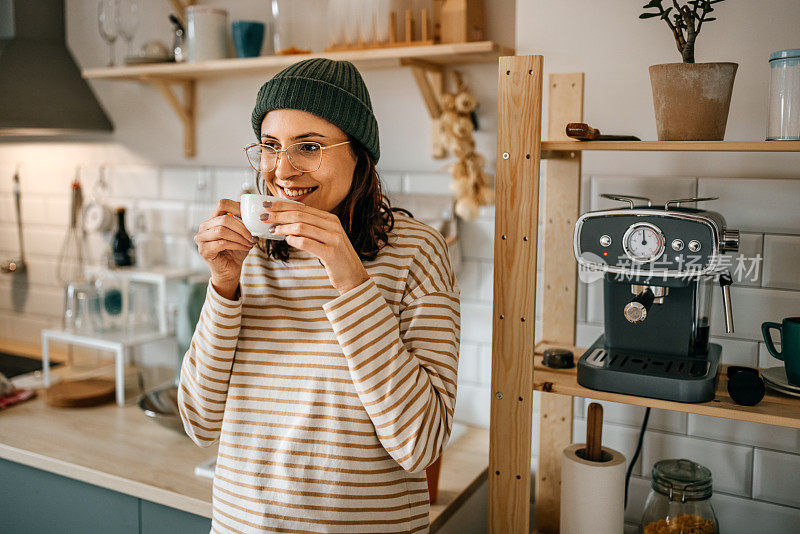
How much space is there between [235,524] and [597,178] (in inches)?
41.3

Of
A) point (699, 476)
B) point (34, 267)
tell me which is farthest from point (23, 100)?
point (699, 476)

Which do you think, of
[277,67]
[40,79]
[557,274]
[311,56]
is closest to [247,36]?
[277,67]

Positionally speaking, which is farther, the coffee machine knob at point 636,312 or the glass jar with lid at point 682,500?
the glass jar with lid at point 682,500

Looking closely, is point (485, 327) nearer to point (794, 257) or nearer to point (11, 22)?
point (794, 257)

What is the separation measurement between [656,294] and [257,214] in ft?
2.34

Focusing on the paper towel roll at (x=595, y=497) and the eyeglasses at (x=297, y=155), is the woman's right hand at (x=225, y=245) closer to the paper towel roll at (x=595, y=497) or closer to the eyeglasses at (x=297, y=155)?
the eyeglasses at (x=297, y=155)

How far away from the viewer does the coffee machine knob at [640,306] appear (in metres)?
1.30

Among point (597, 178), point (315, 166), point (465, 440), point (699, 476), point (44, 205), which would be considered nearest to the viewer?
point (315, 166)

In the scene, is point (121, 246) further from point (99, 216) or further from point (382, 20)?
point (382, 20)

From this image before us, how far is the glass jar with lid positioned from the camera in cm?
140

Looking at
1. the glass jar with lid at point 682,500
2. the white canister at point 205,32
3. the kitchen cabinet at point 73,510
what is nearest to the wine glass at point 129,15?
the white canister at point 205,32

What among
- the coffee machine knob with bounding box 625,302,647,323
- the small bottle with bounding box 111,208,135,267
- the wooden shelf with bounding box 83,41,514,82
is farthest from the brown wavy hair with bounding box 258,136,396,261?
the small bottle with bounding box 111,208,135,267

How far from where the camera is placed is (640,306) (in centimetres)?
130

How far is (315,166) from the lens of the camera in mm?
1127
